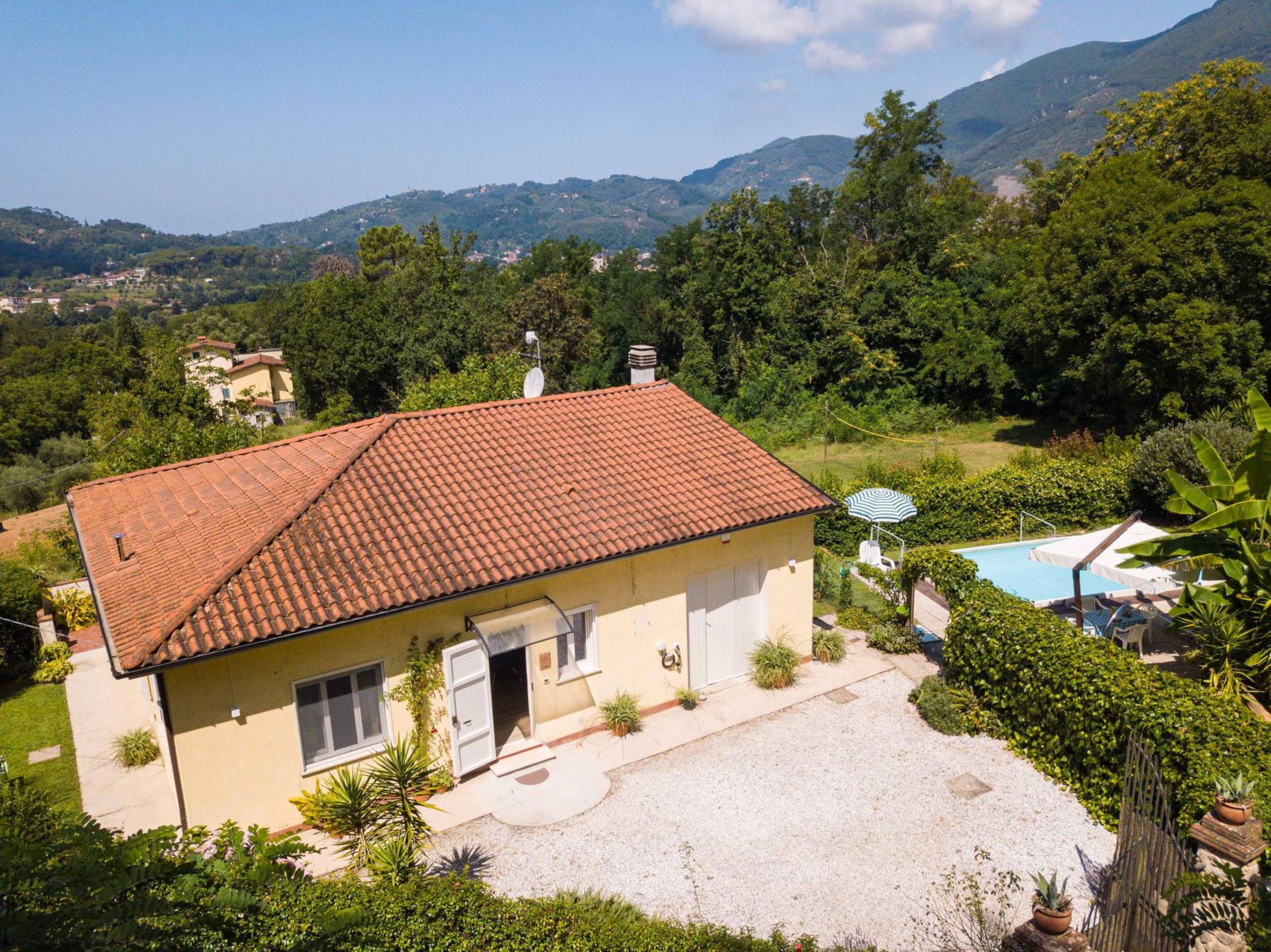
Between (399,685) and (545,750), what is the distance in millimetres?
2796

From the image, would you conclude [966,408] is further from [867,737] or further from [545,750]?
[545,750]

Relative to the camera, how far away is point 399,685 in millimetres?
12258

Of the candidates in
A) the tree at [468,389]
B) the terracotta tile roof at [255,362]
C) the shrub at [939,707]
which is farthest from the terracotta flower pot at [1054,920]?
the terracotta tile roof at [255,362]

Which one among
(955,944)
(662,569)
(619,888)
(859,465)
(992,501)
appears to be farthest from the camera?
(859,465)

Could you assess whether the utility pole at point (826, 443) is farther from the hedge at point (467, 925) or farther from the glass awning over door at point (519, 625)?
the hedge at point (467, 925)

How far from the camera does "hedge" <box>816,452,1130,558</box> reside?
24141mm

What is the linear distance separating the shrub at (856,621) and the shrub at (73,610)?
17.5 m

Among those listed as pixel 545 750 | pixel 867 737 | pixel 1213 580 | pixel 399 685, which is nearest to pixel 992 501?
pixel 1213 580

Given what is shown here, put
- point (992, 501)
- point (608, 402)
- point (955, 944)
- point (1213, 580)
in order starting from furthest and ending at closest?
1. point (992, 501)
2. point (608, 402)
3. point (1213, 580)
4. point (955, 944)

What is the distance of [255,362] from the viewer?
7469 centimetres

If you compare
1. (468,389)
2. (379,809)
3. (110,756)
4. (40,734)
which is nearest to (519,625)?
(379,809)

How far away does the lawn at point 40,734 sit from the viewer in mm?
13250

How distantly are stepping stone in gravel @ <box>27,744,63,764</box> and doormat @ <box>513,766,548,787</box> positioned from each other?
326 inches

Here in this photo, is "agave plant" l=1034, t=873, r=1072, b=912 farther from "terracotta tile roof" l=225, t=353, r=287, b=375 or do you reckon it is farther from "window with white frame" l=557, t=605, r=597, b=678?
"terracotta tile roof" l=225, t=353, r=287, b=375
